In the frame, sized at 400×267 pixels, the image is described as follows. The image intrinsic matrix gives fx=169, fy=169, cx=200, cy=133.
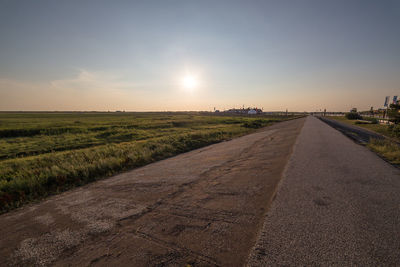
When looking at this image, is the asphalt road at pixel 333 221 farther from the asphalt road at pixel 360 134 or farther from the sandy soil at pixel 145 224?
the asphalt road at pixel 360 134

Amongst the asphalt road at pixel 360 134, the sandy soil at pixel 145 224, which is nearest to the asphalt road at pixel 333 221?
the sandy soil at pixel 145 224

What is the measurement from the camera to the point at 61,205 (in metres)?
5.30

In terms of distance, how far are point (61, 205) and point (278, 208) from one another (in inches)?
251

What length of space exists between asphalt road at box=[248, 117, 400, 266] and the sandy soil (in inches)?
14.7

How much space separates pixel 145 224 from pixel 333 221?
4.03 metres

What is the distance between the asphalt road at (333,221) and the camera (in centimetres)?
260

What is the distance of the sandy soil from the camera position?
9.78 ft

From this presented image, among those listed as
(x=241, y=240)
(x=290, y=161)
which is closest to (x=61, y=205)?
(x=241, y=240)

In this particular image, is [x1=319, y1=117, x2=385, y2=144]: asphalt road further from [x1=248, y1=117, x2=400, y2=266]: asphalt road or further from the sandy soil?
the sandy soil

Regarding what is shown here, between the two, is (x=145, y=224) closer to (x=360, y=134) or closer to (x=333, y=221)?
(x=333, y=221)

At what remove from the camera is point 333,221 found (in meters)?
3.46

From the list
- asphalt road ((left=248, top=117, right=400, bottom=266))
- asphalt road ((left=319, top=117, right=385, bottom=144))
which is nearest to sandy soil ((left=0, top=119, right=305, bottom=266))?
asphalt road ((left=248, top=117, right=400, bottom=266))

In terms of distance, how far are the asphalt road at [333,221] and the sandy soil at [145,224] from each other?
0.37 m

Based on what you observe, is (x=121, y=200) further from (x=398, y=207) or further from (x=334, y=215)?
(x=398, y=207)
